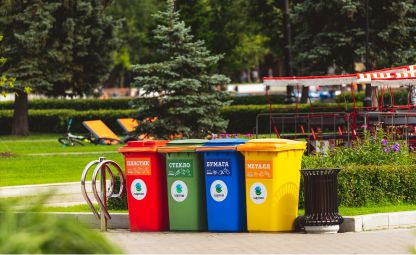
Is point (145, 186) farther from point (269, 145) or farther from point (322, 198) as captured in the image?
point (322, 198)

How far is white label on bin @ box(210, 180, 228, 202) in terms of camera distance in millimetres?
13078

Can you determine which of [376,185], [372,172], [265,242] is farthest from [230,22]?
[265,242]

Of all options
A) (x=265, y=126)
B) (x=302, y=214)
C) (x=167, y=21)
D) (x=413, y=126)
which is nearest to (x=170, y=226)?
(x=302, y=214)

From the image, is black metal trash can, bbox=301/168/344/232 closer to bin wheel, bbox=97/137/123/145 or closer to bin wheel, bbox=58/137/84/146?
bin wheel, bbox=97/137/123/145

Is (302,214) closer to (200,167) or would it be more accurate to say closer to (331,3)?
(200,167)

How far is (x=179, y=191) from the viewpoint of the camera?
1334 cm

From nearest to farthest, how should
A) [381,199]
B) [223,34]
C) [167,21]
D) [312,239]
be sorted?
[312,239] < [381,199] < [167,21] < [223,34]

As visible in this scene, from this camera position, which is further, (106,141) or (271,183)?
(106,141)

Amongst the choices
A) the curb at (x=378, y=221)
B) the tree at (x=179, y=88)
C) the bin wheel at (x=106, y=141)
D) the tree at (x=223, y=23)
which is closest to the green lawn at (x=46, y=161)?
the bin wheel at (x=106, y=141)

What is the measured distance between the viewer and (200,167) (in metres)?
13.3

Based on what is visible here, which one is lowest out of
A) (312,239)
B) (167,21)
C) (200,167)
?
(312,239)

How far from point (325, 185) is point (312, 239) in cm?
78

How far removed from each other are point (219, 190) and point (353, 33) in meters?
28.2

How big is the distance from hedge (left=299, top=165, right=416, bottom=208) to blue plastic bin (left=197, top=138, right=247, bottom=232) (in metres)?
1.32
